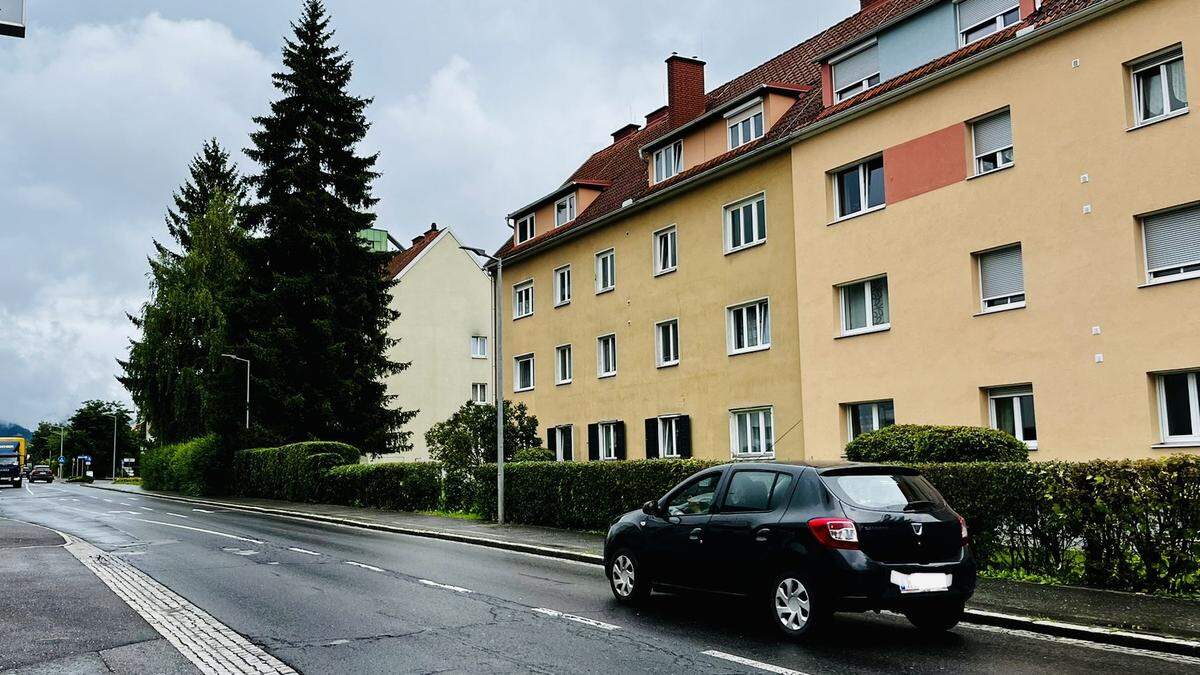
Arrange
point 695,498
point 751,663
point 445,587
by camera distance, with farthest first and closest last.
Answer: point 445,587 → point 695,498 → point 751,663

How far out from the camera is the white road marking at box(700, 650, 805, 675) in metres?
6.88

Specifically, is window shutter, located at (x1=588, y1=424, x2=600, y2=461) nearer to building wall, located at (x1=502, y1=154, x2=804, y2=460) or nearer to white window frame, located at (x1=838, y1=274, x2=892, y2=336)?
building wall, located at (x1=502, y1=154, x2=804, y2=460)

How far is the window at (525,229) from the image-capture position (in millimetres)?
36062

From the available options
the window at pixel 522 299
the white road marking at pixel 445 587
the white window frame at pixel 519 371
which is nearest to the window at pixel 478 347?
the window at pixel 522 299

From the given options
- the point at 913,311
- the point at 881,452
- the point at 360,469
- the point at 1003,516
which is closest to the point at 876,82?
the point at 913,311

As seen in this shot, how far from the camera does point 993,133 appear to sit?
1861 cm

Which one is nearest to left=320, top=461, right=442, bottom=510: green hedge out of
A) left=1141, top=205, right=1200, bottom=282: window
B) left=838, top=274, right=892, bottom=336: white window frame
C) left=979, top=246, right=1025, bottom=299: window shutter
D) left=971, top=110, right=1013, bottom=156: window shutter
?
A: left=838, top=274, right=892, bottom=336: white window frame

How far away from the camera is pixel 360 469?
97.2 ft

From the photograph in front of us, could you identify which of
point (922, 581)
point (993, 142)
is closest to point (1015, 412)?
point (993, 142)

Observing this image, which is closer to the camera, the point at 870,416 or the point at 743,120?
the point at 870,416

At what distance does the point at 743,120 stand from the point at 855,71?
3.99 meters

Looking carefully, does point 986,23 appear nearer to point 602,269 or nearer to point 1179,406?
point 1179,406

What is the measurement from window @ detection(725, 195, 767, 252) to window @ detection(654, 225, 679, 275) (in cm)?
227

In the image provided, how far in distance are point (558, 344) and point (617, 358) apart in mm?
3690
